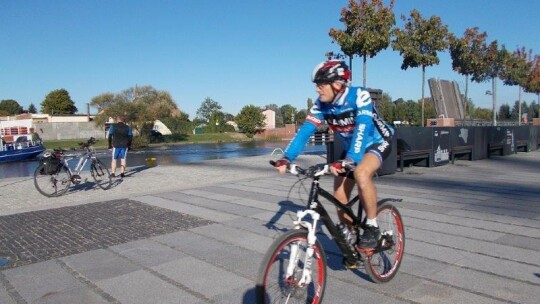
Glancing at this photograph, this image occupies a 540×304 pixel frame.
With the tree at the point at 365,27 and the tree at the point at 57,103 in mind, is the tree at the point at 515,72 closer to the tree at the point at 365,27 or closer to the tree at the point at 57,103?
the tree at the point at 365,27

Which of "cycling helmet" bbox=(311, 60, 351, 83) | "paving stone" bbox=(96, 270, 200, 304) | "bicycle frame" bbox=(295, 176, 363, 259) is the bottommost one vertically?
"paving stone" bbox=(96, 270, 200, 304)

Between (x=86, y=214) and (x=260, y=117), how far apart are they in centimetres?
5649

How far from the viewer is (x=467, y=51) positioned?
986 inches

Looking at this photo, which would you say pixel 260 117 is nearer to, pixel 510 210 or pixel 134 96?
pixel 134 96

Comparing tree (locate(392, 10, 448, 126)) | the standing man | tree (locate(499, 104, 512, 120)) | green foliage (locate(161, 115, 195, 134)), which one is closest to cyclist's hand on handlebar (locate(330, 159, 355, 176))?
the standing man

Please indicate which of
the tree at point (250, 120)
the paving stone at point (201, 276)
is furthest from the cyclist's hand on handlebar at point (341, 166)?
the tree at point (250, 120)

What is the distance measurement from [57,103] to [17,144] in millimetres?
73175

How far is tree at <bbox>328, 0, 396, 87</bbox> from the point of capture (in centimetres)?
1692

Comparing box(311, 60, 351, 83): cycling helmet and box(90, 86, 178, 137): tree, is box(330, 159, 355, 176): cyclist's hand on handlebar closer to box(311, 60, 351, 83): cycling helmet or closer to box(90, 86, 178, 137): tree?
box(311, 60, 351, 83): cycling helmet

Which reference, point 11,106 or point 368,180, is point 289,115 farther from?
point 368,180

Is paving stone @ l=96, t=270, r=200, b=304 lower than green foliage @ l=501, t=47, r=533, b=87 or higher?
lower

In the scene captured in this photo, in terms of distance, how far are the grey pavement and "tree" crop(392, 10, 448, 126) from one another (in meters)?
10.9

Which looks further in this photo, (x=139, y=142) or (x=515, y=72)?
(x=139, y=142)

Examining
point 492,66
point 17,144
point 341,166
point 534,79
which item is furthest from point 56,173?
point 534,79
